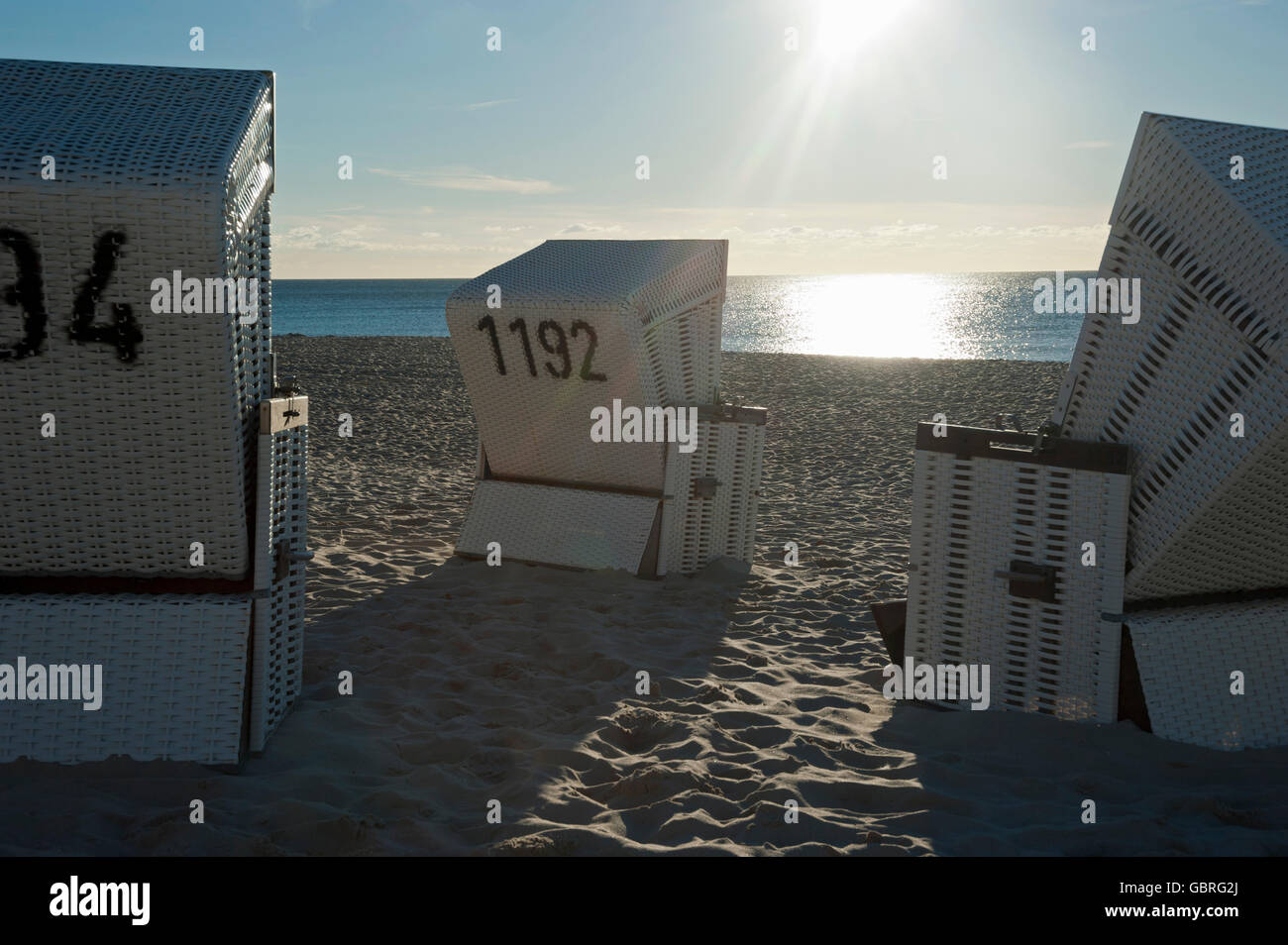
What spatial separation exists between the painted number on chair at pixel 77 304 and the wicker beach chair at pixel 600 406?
304 cm

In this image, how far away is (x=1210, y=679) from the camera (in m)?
3.67

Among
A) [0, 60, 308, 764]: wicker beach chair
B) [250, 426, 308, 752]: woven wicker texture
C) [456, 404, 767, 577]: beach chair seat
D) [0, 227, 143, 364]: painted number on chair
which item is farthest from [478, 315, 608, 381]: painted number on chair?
[0, 227, 143, 364]: painted number on chair

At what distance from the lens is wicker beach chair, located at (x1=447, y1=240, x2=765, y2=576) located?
18.9 ft

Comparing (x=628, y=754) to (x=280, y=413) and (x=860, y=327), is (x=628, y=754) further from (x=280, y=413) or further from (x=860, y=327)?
(x=860, y=327)

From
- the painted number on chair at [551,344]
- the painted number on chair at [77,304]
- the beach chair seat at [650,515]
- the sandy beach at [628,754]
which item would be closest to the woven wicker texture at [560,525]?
the beach chair seat at [650,515]

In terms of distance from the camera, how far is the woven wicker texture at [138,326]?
111 inches

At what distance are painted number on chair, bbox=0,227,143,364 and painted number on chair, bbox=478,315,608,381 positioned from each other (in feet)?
10.0

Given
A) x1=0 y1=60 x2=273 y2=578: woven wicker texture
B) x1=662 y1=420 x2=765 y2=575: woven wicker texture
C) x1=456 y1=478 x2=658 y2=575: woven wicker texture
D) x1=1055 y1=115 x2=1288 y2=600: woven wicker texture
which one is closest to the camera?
x1=0 y1=60 x2=273 y2=578: woven wicker texture

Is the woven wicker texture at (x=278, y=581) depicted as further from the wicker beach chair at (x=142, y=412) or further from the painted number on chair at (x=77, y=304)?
the painted number on chair at (x=77, y=304)

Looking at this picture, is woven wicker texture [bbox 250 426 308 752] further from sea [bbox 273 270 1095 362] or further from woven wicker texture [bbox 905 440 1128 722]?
sea [bbox 273 270 1095 362]

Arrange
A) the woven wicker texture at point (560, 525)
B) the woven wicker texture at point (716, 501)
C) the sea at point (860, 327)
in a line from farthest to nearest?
1. the sea at point (860, 327)
2. the woven wicker texture at point (716, 501)
3. the woven wicker texture at point (560, 525)

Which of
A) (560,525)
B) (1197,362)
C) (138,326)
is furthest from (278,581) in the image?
(1197,362)
